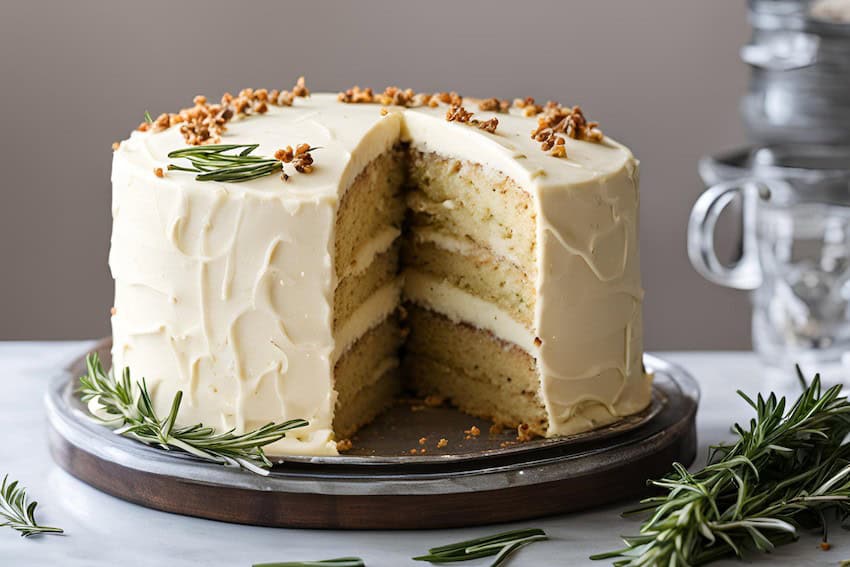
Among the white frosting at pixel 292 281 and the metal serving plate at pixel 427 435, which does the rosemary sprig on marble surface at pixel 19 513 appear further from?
the white frosting at pixel 292 281

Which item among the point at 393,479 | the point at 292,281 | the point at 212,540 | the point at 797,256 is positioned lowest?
the point at 212,540

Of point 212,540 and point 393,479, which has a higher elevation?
point 393,479

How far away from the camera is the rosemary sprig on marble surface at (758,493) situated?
2559 mm

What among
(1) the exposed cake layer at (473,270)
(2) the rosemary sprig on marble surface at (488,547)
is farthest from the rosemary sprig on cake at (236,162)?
(2) the rosemary sprig on marble surface at (488,547)

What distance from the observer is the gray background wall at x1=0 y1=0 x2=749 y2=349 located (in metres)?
5.65

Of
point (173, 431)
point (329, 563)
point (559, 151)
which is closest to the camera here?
point (329, 563)

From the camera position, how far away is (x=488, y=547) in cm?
271

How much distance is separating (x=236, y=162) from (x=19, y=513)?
3.34ft

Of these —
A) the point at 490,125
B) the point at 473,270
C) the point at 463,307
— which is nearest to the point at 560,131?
the point at 490,125

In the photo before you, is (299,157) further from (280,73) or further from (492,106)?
(280,73)

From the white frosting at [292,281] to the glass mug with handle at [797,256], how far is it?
93cm

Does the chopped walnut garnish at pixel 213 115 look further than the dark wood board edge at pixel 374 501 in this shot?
Yes

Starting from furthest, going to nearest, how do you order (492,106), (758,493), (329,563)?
(492,106)
(758,493)
(329,563)

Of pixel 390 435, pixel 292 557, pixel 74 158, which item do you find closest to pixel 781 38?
pixel 390 435
